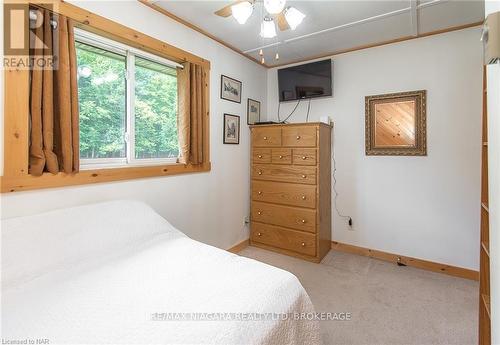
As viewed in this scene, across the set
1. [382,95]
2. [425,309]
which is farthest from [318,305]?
[382,95]

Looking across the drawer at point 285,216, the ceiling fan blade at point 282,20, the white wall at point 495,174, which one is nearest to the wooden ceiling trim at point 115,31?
the ceiling fan blade at point 282,20

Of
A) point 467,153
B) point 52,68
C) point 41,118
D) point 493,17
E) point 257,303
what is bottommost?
point 257,303

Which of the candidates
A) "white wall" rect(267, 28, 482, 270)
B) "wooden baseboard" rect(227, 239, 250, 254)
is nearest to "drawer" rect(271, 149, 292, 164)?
"white wall" rect(267, 28, 482, 270)

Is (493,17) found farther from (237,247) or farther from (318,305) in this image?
(237,247)

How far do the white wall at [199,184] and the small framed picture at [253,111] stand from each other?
9 centimetres

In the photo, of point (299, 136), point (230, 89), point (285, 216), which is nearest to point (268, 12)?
point (230, 89)

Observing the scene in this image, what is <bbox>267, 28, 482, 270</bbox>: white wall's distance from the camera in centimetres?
251

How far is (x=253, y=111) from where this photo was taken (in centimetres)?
349

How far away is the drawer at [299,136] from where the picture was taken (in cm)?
286

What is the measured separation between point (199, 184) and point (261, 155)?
3.14 ft

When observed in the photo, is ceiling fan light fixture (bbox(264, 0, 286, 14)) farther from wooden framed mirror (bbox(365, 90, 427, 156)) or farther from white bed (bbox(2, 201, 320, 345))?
wooden framed mirror (bbox(365, 90, 427, 156))

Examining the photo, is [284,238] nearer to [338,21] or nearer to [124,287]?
[124,287]

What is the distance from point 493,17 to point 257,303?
144 centimetres

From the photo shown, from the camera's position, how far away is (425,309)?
2029mm
